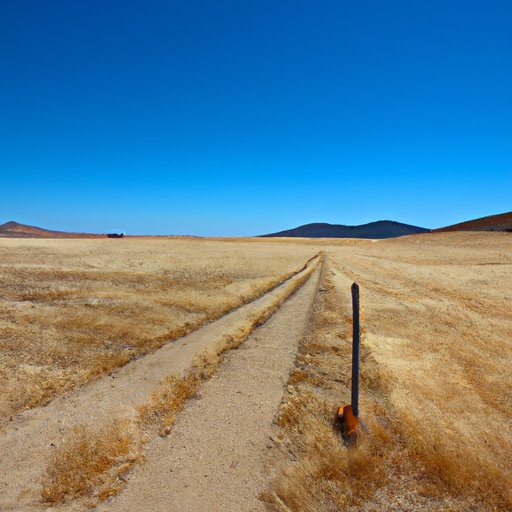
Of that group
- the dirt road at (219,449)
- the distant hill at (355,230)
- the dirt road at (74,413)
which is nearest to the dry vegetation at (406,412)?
the dirt road at (219,449)

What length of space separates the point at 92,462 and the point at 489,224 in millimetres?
51646

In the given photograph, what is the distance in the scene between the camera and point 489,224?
46750 millimetres

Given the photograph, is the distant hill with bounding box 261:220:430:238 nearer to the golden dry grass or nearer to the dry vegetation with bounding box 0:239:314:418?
the dry vegetation with bounding box 0:239:314:418

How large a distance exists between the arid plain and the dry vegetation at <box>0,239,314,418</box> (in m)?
0.06

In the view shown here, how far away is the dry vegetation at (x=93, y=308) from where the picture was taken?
9062mm

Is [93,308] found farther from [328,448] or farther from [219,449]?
[328,448]

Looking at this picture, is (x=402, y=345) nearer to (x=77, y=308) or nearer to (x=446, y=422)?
(x=446, y=422)

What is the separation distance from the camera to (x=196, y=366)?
382 inches

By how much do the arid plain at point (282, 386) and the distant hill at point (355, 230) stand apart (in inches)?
2421

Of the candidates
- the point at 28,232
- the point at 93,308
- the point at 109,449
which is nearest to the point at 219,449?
the point at 109,449

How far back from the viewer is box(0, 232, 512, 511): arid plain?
19.5ft

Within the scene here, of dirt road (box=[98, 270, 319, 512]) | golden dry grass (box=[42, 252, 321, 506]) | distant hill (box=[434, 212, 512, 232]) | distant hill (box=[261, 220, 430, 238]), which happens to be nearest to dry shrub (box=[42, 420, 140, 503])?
golden dry grass (box=[42, 252, 321, 506])

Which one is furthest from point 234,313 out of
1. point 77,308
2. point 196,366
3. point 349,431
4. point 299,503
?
point 299,503

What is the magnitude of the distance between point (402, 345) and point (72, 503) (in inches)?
357
